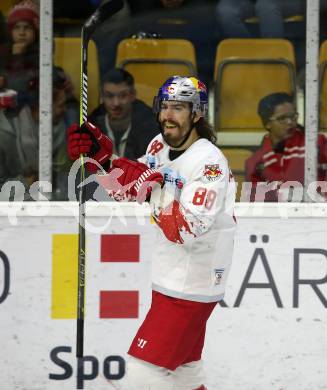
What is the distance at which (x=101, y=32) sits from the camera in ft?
16.6

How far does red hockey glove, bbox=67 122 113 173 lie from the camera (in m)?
4.40

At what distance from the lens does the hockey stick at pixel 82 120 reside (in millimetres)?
4668

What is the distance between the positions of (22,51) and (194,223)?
1497mm

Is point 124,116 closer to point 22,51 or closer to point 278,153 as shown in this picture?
point 22,51

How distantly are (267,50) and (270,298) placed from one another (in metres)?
1.13

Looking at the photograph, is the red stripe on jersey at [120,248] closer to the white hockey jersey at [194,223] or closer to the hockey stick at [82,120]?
the hockey stick at [82,120]

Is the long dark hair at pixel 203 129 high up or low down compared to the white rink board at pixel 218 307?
up

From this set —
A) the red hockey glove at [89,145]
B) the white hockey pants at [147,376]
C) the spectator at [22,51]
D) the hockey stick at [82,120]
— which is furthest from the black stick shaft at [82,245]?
the white hockey pants at [147,376]

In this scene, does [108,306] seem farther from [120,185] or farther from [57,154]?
[120,185]

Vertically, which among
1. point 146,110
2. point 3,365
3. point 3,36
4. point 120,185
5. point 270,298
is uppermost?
point 3,36

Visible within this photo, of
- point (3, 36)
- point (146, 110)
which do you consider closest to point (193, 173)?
point (146, 110)

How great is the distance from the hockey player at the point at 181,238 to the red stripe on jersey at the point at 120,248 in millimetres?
750

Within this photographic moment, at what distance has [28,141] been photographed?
514 centimetres

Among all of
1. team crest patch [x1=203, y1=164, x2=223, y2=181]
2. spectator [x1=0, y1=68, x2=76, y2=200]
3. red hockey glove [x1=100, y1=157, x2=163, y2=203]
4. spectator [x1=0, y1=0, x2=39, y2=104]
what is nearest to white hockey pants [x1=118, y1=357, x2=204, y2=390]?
red hockey glove [x1=100, y1=157, x2=163, y2=203]
